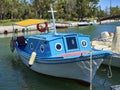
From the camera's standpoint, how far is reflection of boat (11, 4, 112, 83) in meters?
16.7

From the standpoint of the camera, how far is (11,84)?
18609 mm

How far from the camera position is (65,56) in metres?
18.1

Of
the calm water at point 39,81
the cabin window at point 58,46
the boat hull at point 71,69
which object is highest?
the cabin window at point 58,46

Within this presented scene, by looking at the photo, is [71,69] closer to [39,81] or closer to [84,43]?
[39,81]

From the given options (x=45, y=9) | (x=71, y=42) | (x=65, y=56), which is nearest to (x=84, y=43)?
(x=71, y=42)

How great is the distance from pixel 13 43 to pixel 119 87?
1819 cm

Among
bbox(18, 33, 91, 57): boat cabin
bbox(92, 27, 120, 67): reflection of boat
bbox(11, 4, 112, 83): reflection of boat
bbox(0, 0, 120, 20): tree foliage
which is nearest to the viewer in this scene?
bbox(11, 4, 112, 83): reflection of boat

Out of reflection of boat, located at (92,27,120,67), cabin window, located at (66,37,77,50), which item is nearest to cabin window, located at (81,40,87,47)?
cabin window, located at (66,37,77,50)

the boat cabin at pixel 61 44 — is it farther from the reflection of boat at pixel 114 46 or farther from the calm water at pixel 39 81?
the reflection of boat at pixel 114 46

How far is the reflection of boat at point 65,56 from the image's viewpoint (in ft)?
54.7

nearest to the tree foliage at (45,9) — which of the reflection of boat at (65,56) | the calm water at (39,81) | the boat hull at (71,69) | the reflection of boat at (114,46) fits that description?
the reflection of boat at (114,46)

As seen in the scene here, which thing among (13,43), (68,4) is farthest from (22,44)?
(68,4)

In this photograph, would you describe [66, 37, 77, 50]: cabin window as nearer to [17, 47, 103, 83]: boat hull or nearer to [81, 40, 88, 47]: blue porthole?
[81, 40, 88, 47]: blue porthole

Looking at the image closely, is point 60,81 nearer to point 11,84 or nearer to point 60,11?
point 11,84
